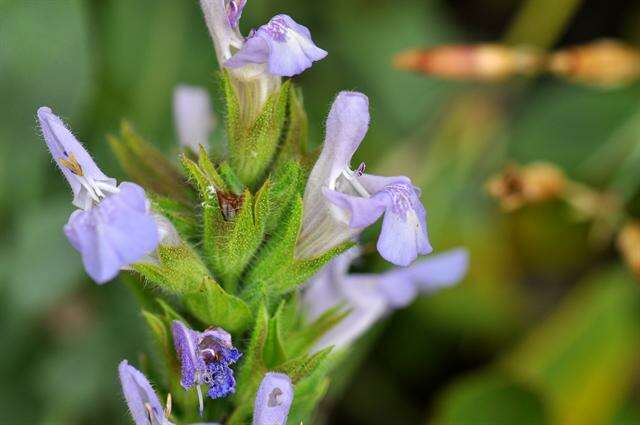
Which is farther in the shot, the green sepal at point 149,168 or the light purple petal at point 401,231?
the green sepal at point 149,168

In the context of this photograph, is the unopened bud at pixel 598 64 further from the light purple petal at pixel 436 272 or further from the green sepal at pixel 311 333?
the green sepal at pixel 311 333

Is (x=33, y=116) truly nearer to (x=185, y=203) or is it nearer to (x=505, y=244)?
(x=185, y=203)

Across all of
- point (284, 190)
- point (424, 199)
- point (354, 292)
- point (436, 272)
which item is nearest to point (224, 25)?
point (284, 190)

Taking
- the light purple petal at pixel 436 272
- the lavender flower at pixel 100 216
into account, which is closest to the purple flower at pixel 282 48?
the lavender flower at pixel 100 216

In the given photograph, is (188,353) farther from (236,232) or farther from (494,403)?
(494,403)

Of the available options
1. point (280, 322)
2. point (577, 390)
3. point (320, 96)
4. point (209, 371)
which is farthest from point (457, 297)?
point (209, 371)

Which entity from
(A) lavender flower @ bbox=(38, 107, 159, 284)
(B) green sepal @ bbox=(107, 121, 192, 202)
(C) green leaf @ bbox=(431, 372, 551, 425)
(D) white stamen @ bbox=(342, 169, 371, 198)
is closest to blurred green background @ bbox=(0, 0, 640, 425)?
(C) green leaf @ bbox=(431, 372, 551, 425)

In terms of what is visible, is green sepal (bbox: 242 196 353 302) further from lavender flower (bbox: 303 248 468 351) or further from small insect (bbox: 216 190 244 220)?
lavender flower (bbox: 303 248 468 351)
